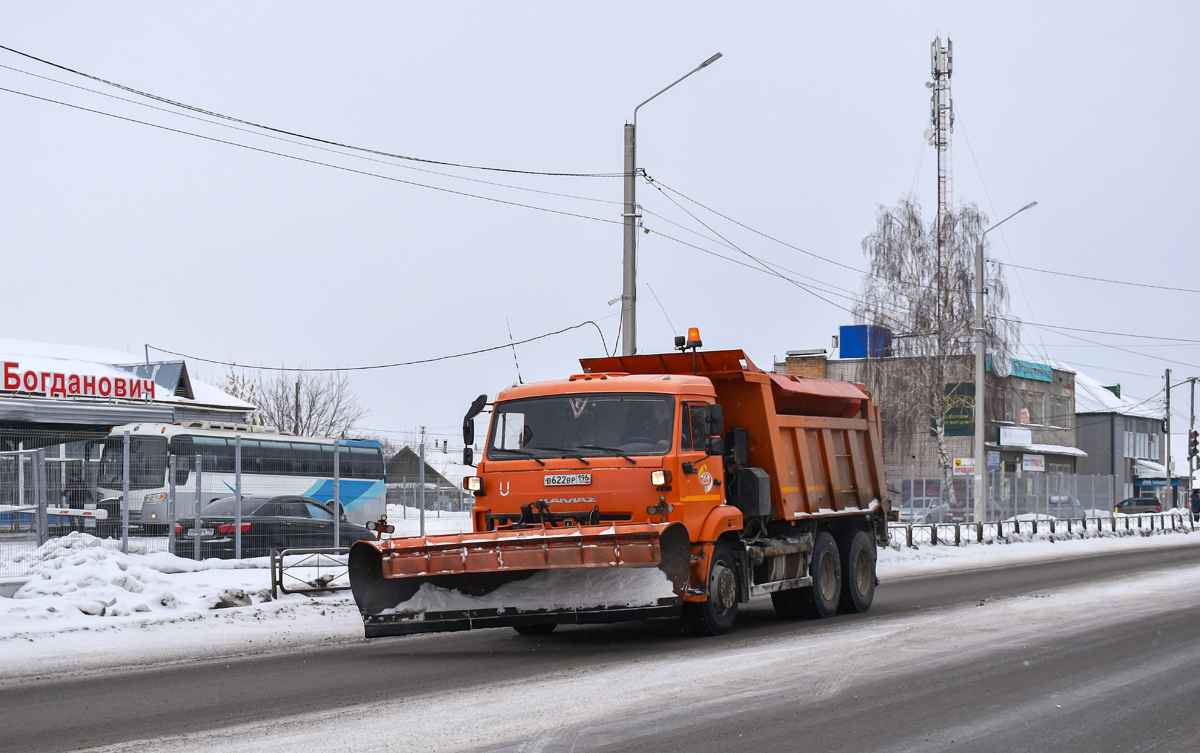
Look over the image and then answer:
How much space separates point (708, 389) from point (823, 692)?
4692 mm

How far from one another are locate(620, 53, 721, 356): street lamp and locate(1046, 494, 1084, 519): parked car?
1166 inches

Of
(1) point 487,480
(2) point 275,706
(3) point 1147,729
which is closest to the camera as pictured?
(3) point 1147,729

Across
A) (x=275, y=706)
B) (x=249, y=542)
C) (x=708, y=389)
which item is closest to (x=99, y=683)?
(x=275, y=706)

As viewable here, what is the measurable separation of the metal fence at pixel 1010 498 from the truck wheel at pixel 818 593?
2273 centimetres

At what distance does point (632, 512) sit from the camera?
11680 millimetres

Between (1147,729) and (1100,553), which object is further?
(1100,553)

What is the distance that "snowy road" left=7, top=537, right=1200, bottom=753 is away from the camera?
7145 millimetres

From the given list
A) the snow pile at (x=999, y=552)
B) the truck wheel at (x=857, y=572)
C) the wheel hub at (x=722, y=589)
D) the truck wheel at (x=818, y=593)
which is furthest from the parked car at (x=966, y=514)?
the wheel hub at (x=722, y=589)

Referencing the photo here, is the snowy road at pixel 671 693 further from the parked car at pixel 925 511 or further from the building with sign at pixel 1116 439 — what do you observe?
the building with sign at pixel 1116 439

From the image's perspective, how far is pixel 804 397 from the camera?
1467cm

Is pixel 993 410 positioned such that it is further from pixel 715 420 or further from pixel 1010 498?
pixel 715 420

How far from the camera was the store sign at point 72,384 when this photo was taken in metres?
36.8

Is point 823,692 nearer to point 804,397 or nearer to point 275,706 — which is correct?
point 275,706

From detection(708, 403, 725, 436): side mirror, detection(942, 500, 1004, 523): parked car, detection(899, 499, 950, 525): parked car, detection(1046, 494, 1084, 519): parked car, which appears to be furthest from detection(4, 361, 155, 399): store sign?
detection(1046, 494, 1084, 519): parked car
